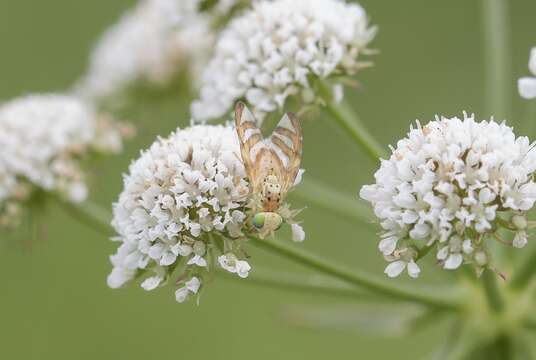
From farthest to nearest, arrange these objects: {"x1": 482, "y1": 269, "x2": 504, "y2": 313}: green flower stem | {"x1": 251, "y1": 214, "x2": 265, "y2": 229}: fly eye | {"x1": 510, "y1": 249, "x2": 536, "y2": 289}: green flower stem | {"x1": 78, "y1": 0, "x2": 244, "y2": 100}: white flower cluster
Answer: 1. {"x1": 78, "y1": 0, "x2": 244, "y2": 100}: white flower cluster
2. {"x1": 510, "y1": 249, "x2": 536, "y2": 289}: green flower stem
3. {"x1": 482, "y1": 269, "x2": 504, "y2": 313}: green flower stem
4. {"x1": 251, "y1": 214, "x2": 265, "y2": 229}: fly eye

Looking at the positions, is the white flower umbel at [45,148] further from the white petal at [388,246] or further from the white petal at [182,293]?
the white petal at [388,246]

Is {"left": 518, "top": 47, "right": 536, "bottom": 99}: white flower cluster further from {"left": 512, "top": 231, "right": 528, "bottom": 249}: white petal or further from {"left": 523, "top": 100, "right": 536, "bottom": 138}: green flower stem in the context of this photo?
{"left": 523, "top": 100, "right": 536, "bottom": 138}: green flower stem

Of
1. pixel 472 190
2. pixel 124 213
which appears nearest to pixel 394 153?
pixel 472 190

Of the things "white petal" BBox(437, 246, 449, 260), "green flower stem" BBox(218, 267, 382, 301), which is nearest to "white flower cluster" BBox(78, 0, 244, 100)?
"green flower stem" BBox(218, 267, 382, 301)

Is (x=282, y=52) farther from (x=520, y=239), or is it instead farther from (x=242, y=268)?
(x=520, y=239)

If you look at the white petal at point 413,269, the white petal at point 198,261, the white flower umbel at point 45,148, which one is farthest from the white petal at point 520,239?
the white flower umbel at point 45,148

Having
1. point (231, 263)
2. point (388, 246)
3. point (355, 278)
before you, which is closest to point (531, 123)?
point (355, 278)
